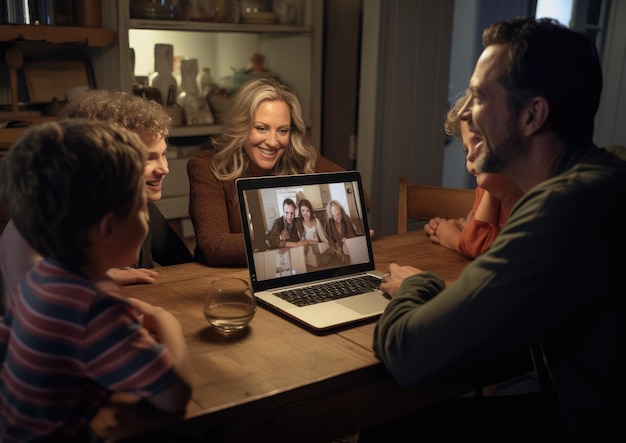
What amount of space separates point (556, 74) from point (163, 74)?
241 cm

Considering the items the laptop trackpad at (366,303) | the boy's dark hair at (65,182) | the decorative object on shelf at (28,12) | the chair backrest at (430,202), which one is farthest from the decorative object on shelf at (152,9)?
the boy's dark hair at (65,182)

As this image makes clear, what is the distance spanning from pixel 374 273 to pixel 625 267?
0.73 metres

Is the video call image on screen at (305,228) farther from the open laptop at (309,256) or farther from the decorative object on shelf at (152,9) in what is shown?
the decorative object on shelf at (152,9)

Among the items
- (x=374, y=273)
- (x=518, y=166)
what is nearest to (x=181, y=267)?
(x=374, y=273)

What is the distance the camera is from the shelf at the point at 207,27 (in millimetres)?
2832

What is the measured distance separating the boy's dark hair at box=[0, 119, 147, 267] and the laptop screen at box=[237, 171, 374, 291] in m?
0.59

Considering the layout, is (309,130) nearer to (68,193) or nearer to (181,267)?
(181,267)

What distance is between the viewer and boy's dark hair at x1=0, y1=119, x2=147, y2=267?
928 millimetres

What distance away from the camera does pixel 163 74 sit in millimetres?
3197

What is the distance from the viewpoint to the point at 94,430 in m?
0.94

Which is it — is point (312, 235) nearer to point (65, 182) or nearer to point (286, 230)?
point (286, 230)

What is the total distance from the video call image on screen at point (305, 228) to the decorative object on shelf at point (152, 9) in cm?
165

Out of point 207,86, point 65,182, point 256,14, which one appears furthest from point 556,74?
point 207,86

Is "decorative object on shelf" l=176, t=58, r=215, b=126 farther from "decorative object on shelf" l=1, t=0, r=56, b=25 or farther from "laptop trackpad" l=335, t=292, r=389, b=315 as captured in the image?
"laptop trackpad" l=335, t=292, r=389, b=315
